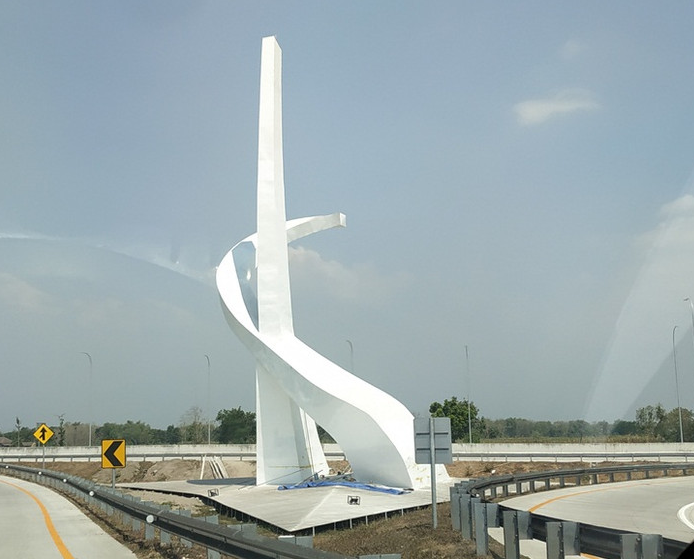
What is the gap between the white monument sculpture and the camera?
3053 cm

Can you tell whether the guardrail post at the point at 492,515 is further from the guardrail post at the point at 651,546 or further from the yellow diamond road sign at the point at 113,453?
the yellow diamond road sign at the point at 113,453

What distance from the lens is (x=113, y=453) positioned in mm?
24125

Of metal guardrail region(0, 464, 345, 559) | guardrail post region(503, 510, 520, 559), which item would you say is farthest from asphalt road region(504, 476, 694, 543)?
metal guardrail region(0, 464, 345, 559)

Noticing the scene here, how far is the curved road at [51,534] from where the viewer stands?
14602 mm

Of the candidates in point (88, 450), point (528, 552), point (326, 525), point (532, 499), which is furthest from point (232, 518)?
point (88, 450)

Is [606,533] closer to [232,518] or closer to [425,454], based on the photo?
[425,454]

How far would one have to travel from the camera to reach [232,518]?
1019 inches

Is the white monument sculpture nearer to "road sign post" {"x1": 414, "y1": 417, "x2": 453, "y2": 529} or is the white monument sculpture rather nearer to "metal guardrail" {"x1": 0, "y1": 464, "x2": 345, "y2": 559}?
"metal guardrail" {"x1": 0, "y1": 464, "x2": 345, "y2": 559}

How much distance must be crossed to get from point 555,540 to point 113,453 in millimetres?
16477

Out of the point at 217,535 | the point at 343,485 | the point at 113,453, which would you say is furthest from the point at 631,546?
the point at 343,485

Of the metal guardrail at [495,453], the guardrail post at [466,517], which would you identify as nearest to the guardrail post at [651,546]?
the guardrail post at [466,517]

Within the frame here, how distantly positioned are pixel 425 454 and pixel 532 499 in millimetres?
11143

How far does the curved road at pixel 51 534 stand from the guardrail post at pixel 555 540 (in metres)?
6.96

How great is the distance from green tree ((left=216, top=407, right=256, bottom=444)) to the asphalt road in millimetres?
84741
